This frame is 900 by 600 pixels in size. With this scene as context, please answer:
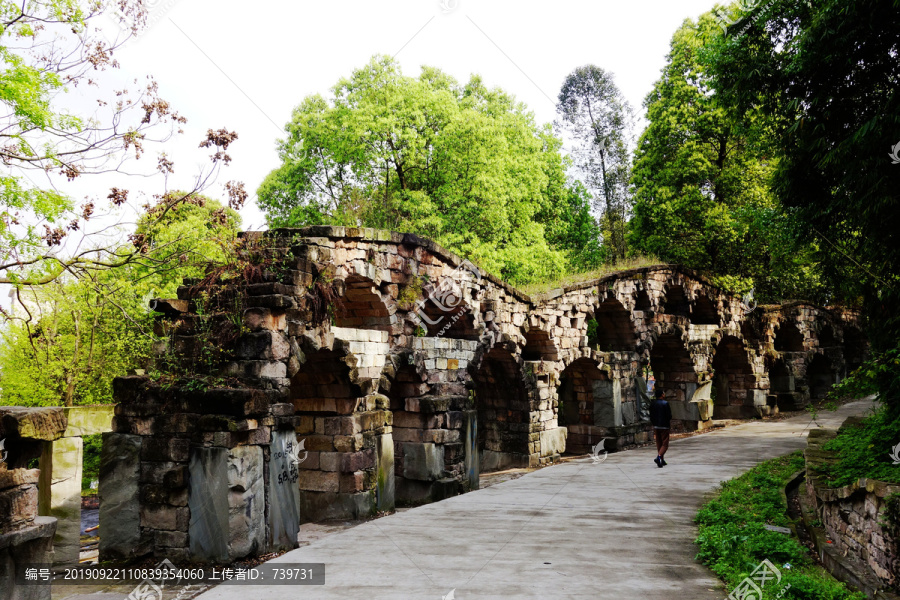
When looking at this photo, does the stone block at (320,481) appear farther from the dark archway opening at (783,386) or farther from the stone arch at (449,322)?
the dark archway opening at (783,386)

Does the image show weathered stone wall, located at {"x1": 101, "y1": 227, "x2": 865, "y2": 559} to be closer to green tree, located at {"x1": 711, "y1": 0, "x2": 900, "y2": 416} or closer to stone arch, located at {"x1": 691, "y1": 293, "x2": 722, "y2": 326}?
stone arch, located at {"x1": 691, "y1": 293, "x2": 722, "y2": 326}

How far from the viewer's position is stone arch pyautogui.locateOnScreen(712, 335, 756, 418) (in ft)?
76.3

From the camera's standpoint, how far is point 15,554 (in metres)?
3.85

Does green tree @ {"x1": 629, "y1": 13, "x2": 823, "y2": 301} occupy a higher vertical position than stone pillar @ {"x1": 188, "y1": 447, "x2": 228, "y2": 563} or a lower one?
higher

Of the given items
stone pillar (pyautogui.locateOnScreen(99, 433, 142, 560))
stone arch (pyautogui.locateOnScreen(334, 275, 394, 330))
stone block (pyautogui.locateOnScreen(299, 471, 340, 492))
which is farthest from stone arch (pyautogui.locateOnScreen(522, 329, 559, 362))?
stone pillar (pyautogui.locateOnScreen(99, 433, 142, 560))

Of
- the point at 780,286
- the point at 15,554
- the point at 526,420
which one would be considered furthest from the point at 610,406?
the point at 15,554

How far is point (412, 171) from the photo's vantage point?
69.1ft

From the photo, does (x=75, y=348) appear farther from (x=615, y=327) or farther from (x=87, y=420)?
(x=615, y=327)

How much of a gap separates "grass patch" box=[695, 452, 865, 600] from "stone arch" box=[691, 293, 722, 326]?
13.3 meters

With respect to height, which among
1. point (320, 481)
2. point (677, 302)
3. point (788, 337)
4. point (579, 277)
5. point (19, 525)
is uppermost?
point (579, 277)

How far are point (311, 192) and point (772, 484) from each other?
681 inches

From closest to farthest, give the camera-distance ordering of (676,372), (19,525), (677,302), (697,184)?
(19,525) → (676,372) → (677,302) → (697,184)

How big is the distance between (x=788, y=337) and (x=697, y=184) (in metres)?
8.72

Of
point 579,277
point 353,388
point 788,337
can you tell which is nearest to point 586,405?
point 579,277
